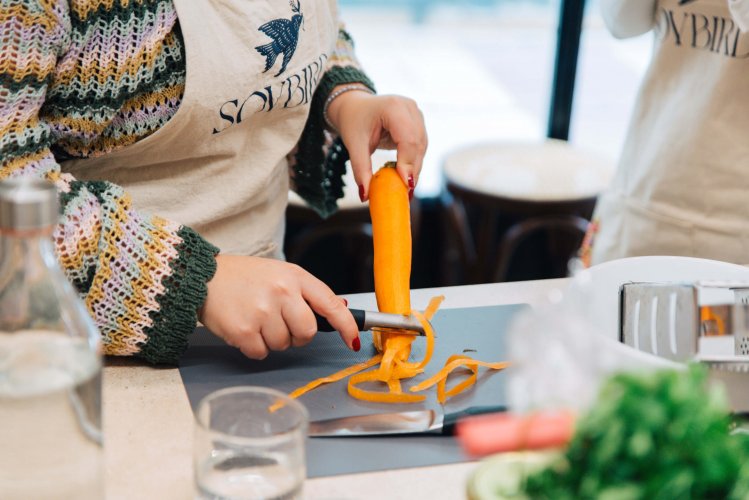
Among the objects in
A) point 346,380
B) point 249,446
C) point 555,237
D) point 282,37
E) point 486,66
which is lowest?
point 555,237

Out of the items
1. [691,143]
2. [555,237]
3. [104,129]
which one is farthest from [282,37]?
[555,237]

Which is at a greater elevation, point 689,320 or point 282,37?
point 282,37

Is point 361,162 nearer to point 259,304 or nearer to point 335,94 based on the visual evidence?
point 335,94

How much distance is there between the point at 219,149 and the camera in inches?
46.5

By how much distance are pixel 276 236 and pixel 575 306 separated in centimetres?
90

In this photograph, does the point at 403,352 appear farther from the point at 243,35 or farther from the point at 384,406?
the point at 243,35

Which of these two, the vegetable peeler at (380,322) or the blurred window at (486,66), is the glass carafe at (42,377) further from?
the blurred window at (486,66)

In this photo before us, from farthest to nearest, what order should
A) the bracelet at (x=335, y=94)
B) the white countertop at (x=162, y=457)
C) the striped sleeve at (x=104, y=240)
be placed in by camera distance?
1. the bracelet at (x=335, y=94)
2. the striped sleeve at (x=104, y=240)
3. the white countertop at (x=162, y=457)

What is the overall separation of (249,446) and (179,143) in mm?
546

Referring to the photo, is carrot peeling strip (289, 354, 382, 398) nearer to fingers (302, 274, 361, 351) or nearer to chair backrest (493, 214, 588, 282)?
fingers (302, 274, 361, 351)

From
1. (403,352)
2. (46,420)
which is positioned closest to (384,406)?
(403,352)

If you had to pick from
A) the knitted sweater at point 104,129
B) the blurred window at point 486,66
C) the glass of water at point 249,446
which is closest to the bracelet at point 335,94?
the knitted sweater at point 104,129

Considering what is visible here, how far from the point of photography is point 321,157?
142 cm

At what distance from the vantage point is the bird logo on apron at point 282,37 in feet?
3.73
